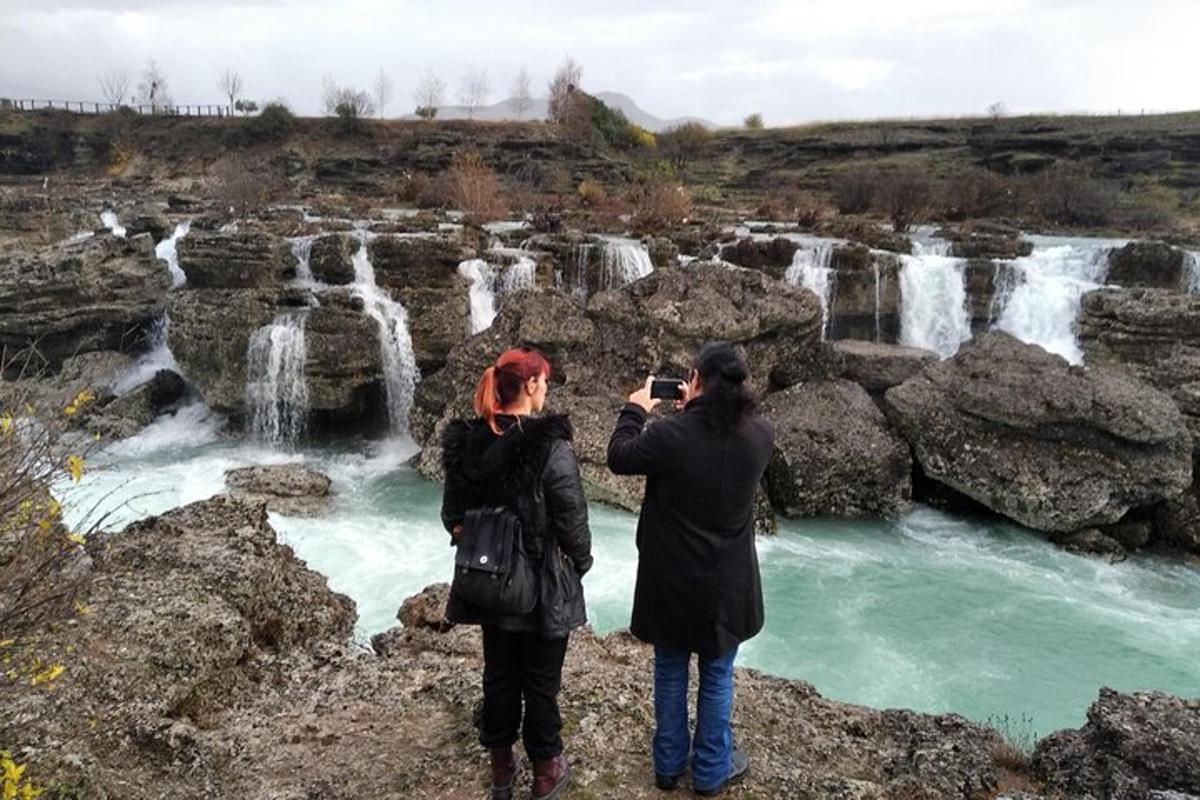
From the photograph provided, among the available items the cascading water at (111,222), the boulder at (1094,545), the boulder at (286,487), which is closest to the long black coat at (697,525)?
the boulder at (286,487)

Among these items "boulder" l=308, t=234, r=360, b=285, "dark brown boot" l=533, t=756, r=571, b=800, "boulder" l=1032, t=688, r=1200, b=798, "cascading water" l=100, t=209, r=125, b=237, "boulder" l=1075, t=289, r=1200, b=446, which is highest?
"cascading water" l=100, t=209, r=125, b=237

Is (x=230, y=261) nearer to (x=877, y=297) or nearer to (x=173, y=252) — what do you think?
(x=173, y=252)

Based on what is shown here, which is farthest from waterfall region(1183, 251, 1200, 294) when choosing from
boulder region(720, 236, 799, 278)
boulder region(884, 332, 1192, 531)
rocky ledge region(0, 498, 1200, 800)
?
rocky ledge region(0, 498, 1200, 800)

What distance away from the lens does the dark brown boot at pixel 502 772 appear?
3.69 metres

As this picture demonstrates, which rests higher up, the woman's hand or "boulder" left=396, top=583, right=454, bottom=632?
the woman's hand

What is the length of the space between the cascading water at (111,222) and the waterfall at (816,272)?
672 inches

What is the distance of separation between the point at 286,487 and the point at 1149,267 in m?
18.1

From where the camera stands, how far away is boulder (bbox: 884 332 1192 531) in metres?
11.4

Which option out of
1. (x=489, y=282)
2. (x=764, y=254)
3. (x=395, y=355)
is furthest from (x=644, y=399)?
(x=764, y=254)

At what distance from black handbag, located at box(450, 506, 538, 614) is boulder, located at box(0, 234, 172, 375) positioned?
15.1m

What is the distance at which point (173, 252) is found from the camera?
757 inches

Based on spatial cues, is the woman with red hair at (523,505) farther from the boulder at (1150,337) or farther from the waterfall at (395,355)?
the boulder at (1150,337)

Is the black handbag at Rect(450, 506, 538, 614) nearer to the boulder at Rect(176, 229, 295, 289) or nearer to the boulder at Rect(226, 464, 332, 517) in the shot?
the boulder at Rect(226, 464, 332, 517)

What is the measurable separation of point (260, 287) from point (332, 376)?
2334mm
